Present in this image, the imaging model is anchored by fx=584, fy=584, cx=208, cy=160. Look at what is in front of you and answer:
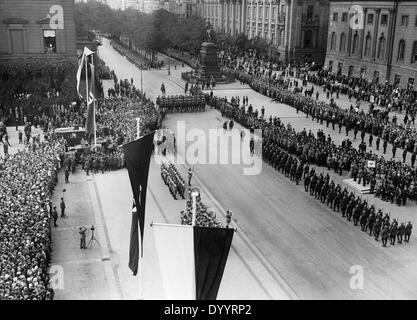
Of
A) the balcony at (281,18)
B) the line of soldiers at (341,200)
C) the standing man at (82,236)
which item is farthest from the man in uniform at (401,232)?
the balcony at (281,18)

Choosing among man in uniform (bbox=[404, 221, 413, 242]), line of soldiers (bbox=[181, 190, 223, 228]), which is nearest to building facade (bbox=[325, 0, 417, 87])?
man in uniform (bbox=[404, 221, 413, 242])

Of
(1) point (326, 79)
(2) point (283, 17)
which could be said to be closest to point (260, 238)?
(1) point (326, 79)

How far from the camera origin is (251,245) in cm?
2298

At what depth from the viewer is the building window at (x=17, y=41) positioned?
155 ft

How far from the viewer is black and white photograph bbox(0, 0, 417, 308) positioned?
1713 cm

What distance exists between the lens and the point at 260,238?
23688 mm

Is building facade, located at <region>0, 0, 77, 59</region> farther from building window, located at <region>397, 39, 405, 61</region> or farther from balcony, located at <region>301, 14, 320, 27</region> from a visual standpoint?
balcony, located at <region>301, 14, 320, 27</region>

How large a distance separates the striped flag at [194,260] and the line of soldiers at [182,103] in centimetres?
3575

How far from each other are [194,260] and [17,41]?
→ 40.0 meters

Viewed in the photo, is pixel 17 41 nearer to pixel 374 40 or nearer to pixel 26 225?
pixel 26 225

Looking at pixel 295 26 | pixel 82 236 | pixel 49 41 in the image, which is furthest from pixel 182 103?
pixel 295 26

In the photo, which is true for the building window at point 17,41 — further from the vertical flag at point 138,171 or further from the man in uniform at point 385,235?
the vertical flag at point 138,171

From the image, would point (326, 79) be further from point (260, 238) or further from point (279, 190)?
point (260, 238)

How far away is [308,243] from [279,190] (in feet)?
22.5
